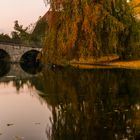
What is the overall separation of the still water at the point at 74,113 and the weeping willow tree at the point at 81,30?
33.5ft

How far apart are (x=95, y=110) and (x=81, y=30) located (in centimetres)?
1784

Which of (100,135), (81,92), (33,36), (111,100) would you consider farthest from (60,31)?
(33,36)

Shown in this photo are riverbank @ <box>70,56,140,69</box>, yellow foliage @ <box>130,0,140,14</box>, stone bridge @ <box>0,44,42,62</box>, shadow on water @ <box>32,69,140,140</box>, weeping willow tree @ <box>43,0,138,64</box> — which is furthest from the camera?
stone bridge @ <box>0,44,42,62</box>

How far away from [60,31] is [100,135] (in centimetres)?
2156

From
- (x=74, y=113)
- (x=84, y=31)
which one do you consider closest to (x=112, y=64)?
(x=84, y=31)

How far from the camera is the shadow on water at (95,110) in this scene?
10.8 m

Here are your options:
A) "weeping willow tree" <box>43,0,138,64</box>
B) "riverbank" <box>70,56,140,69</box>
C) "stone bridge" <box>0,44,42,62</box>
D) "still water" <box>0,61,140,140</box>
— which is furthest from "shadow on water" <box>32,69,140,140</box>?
"stone bridge" <box>0,44,42,62</box>

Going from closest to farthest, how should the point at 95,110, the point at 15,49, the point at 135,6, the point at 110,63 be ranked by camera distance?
the point at 95,110
the point at 110,63
the point at 135,6
the point at 15,49

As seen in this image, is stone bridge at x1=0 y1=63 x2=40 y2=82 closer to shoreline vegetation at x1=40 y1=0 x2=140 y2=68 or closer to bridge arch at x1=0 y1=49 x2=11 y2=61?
shoreline vegetation at x1=40 y1=0 x2=140 y2=68

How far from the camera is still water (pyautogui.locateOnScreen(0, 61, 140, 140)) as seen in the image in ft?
35.7

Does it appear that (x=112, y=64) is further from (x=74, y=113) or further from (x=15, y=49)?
(x=15, y=49)

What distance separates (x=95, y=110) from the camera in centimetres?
1373

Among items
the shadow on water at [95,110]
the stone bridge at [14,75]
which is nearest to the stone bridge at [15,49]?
the stone bridge at [14,75]

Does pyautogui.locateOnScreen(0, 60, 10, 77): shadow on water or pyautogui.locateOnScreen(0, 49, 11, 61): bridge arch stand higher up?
pyautogui.locateOnScreen(0, 49, 11, 61): bridge arch
